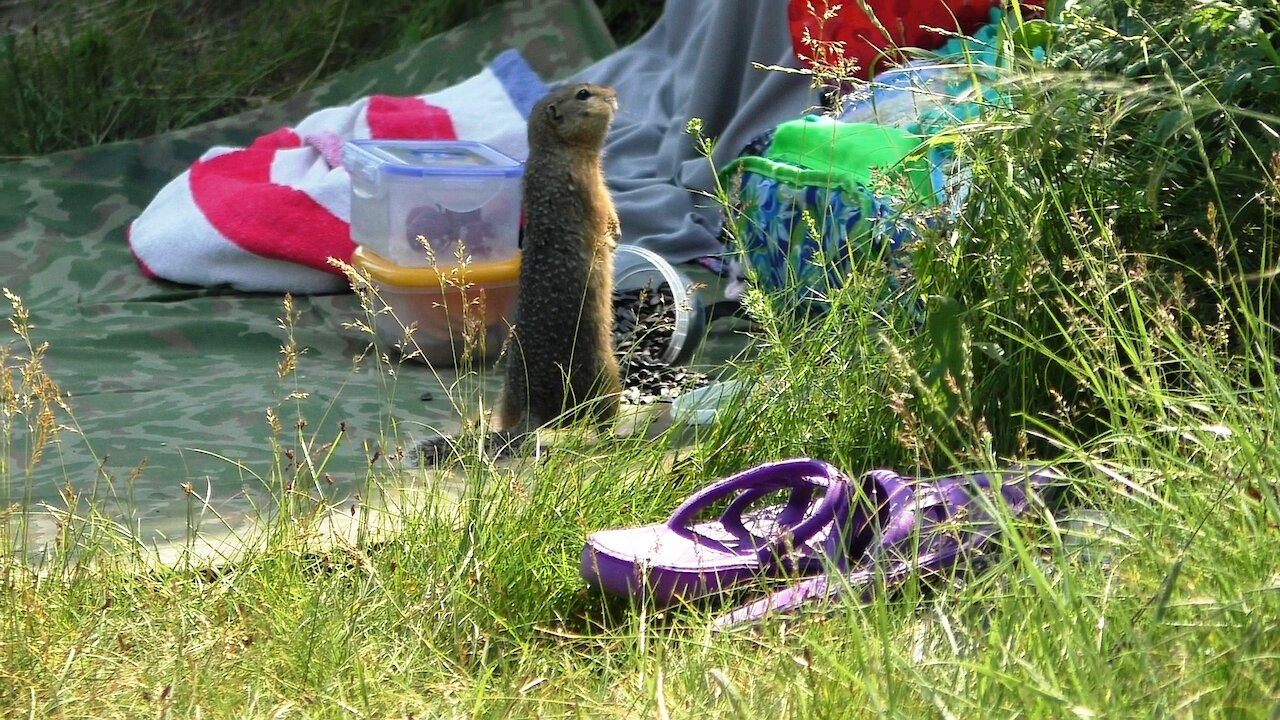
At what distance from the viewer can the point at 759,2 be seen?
238 inches

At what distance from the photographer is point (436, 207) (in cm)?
466

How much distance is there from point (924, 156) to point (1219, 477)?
3.75 feet

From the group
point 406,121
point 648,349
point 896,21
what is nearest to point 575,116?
point 648,349

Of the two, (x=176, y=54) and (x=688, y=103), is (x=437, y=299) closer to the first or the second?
(x=688, y=103)

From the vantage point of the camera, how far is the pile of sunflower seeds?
4035 millimetres

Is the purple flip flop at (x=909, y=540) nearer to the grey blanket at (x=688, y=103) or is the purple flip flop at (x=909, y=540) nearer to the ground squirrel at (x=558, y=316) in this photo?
the ground squirrel at (x=558, y=316)

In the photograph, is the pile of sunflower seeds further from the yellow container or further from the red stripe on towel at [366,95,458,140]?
the red stripe on towel at [366,95,458,140]

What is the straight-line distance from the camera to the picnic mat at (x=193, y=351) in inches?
137

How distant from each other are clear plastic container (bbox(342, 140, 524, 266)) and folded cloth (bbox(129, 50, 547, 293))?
58cm

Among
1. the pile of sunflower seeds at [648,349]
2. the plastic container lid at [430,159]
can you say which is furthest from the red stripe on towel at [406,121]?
the pile of sunflower seeds at [648,349]

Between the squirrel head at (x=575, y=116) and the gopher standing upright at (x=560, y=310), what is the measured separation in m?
0.17

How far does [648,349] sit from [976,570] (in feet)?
7.14

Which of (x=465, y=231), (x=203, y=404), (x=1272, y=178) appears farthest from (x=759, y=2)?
(x=1272, y=178)

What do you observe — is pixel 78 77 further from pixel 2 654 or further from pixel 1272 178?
pixel 1272 178
